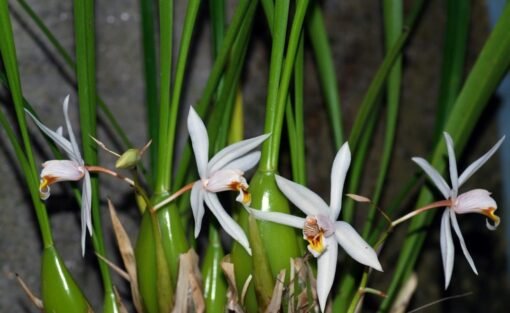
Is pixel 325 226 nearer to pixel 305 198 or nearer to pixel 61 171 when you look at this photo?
pixel 305 198

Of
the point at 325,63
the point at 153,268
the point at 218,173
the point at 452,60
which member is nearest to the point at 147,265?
the point at 153,268

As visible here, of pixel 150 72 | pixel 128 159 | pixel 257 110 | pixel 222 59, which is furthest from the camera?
pixel 257 110

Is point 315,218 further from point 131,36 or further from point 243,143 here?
point 131,36

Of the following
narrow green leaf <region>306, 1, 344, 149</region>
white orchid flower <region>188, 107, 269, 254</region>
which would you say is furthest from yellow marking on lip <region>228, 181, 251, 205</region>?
narrow green leaf <region>306, 1, 344, 149</region>

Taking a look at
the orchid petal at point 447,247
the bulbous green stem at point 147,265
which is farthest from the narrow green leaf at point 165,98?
the orchid petal at point 447,247

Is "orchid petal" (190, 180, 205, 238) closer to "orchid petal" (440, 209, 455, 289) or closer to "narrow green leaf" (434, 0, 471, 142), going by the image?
"orchid petal" (440, 209, 455, 289)

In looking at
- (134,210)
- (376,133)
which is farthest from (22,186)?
(376,133)

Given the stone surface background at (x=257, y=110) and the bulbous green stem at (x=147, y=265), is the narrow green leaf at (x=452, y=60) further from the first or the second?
the bulbous green stem at (x=147, y=265)
